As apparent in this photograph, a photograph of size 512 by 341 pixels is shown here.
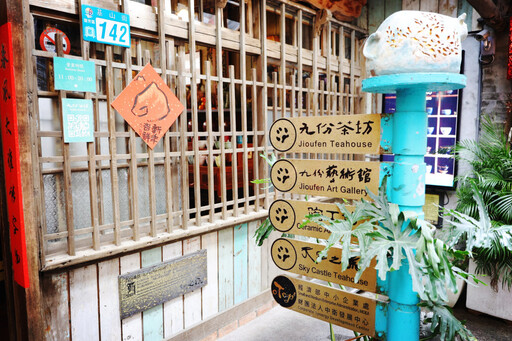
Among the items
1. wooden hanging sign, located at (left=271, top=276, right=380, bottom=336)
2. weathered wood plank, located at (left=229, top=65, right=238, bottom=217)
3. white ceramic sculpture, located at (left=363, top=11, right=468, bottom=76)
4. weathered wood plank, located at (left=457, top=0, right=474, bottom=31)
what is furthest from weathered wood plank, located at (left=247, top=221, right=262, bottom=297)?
weathered wood plank, located at (left=457, top=0, right=474, bottom=31)

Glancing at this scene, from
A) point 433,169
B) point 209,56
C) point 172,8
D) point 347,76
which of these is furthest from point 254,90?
point 433,169

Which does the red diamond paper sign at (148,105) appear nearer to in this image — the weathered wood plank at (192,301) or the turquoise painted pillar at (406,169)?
the weathered wood plank at (192,301)

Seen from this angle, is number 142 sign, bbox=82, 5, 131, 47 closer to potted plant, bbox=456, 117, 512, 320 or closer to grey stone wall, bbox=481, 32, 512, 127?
potted plant, bbox=456, 117, 512, 320

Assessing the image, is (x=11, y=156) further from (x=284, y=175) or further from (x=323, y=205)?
(x=323, y=205)

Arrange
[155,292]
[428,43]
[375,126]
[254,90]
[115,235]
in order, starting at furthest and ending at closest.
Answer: [254,90], [155,292], [115,235], [375,126], [428,43]

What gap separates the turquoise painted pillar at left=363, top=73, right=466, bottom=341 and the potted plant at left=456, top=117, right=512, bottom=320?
2556 mm

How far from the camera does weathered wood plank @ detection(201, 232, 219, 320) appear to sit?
3820mm

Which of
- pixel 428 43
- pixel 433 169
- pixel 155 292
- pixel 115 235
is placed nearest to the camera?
pixel 428 43

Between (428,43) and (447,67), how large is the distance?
15 cm

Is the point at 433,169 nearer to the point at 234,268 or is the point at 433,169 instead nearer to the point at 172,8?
the point at 234,268

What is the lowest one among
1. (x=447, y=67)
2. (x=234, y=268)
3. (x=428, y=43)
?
(x=234, y=268)

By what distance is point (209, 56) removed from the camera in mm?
4363

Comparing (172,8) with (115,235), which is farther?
(172,8)

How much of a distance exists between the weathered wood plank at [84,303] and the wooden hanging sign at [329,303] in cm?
158
